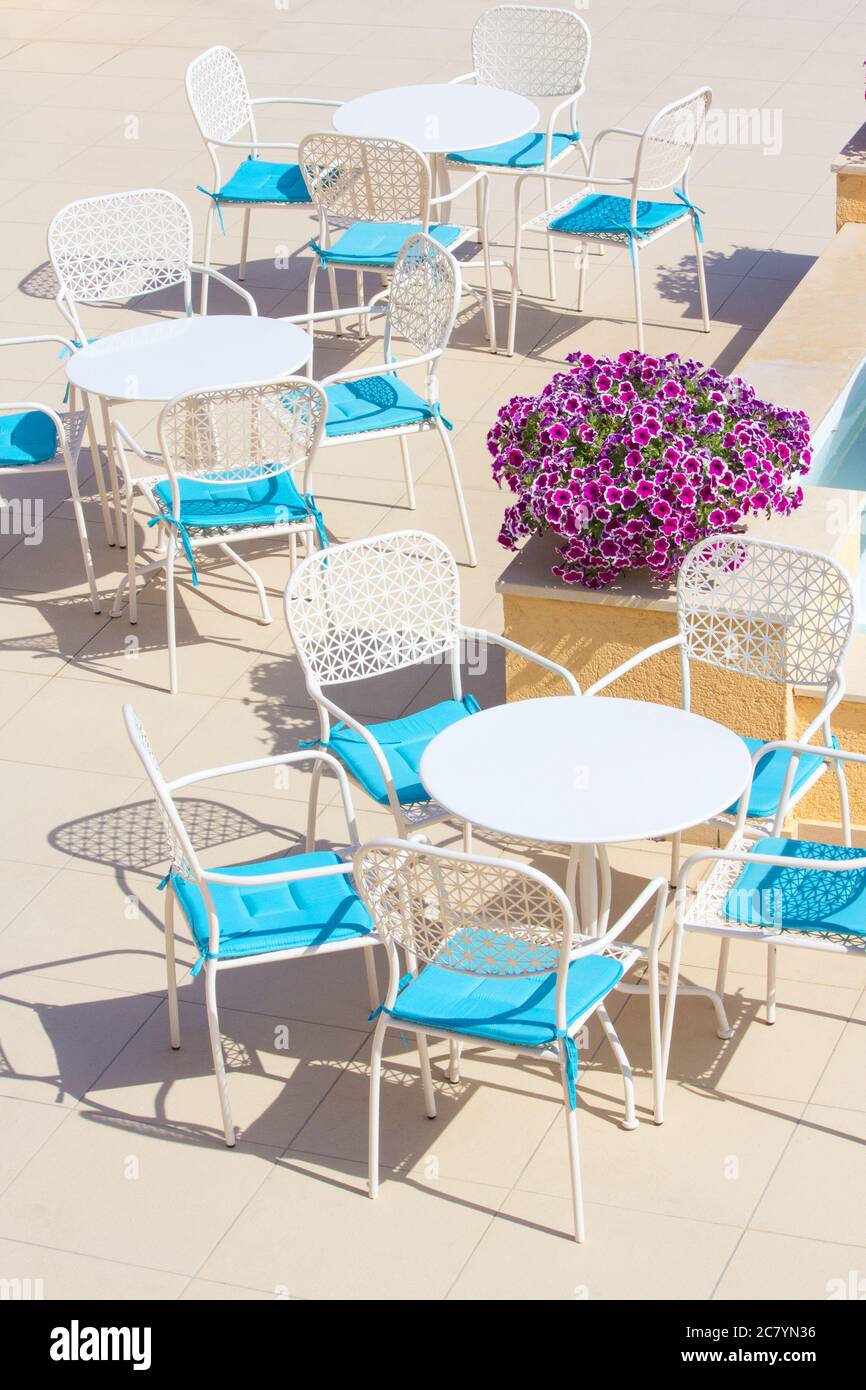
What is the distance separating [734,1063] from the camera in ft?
14.0

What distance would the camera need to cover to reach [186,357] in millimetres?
6109

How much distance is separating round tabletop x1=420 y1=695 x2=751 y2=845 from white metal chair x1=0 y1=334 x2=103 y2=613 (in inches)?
91.0

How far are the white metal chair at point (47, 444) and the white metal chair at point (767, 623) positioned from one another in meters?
2.23

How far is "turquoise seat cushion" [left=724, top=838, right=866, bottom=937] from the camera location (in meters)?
3.88

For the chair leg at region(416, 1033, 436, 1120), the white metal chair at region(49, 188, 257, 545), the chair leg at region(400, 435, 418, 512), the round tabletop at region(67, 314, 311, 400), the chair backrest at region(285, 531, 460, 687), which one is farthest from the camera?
the white metal chair at region(49, 188, 257, 545)

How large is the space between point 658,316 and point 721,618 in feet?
12.3

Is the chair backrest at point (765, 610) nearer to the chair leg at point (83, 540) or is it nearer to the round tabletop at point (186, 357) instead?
the round tabletop at point (186, 357)

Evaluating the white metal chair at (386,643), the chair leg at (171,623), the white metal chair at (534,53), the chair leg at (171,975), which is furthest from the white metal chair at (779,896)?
the white metal chair at (534,53)

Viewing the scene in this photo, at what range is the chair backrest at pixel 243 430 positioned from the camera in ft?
17.9

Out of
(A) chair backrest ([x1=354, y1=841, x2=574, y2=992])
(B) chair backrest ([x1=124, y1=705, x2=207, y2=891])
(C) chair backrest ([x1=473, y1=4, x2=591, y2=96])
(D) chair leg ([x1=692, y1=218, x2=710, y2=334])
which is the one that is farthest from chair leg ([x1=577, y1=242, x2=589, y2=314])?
(A) chair backrest ([x1=354, y1=841, x2=574, y2=992])

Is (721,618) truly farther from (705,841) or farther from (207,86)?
(207,86)

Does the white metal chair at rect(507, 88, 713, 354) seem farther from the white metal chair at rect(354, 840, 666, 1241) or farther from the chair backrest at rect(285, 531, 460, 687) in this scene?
the white metal chair at rect(354, 840, 666, 1241)

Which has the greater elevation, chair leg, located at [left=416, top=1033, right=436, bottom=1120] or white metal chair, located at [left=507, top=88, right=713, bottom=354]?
white metal chair, located at [left=507, top=88, right=713, bottom=354]
